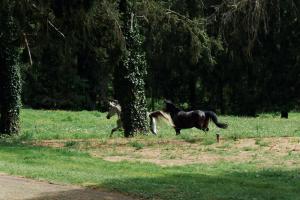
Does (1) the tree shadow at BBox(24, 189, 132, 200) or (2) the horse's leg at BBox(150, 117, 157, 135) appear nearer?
(1) the tree shadow at BBox(24, 189, 132, 200)

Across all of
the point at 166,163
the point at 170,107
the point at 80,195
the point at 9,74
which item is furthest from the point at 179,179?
the point at 9,74

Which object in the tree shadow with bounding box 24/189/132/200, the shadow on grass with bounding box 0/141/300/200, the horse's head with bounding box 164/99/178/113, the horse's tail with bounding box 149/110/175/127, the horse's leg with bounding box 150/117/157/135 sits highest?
the horse's head with bounding box 164/99/178/113

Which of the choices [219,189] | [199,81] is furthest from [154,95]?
[219,189]

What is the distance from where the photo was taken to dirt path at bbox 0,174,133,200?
12531 mm

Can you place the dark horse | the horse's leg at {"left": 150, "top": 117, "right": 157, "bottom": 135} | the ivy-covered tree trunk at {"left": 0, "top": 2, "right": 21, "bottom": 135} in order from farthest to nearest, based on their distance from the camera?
the horse's leg at {"left": 150, "top": 117, "right": 157, "bottom": 135}
the ivy-covered tree trunk at {"left": 0, "top": 2, "right": 21, "bottom": 135}
the dark horse

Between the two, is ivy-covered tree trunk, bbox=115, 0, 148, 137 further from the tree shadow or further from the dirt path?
the tree shadow

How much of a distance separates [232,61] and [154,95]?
31.6 ft

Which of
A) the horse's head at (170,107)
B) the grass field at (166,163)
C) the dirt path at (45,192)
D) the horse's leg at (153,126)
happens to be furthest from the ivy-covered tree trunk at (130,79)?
the dirt path at (45,192)

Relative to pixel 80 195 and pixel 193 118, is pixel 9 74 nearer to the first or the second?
pixel 193 118

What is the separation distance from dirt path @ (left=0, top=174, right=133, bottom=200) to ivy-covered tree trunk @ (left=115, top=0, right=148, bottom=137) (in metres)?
12.0

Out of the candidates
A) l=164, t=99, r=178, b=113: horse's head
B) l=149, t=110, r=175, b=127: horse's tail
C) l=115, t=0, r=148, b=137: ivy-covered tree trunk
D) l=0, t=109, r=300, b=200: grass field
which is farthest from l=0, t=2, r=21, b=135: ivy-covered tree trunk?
l=164, t=99, r=178, b=113: horse's head

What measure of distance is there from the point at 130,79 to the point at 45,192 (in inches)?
527

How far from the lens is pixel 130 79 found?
85.7 ft

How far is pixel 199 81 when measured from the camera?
6197cm
